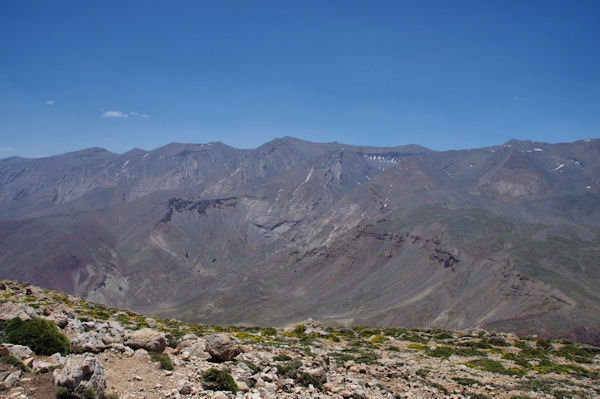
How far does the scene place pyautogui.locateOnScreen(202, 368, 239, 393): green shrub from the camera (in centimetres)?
1052

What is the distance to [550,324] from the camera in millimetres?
96438

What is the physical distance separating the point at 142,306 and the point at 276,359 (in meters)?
208

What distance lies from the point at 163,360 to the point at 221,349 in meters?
2.33

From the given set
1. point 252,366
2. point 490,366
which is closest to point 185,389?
point 252,366

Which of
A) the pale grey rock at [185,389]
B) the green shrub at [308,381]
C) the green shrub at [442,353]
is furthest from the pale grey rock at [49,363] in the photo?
the green shrub at [442,353]

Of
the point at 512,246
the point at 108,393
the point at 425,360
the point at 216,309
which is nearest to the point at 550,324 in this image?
the point at 512,246

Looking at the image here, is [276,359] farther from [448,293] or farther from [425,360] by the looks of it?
[448,293]

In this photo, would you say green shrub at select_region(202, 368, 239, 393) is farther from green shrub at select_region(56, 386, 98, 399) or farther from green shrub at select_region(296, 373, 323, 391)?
green shrub at select_region(56, 386, 98, 399)

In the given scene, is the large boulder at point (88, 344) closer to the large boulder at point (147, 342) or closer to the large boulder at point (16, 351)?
the large boulder at point (147, 342)

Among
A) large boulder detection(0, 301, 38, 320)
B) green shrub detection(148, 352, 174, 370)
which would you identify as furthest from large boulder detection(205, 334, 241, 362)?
large boulder detection(0, 301, 38, 320)

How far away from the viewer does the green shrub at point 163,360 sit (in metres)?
11.2

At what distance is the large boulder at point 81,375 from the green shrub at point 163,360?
2.40 metres

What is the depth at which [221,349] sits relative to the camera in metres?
13.2

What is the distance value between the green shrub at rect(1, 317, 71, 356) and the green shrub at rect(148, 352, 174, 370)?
242 centimetres
